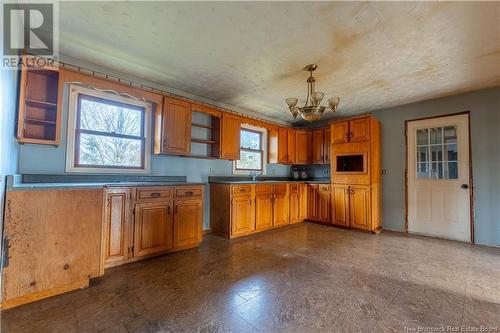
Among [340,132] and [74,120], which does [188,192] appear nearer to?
[74,120]

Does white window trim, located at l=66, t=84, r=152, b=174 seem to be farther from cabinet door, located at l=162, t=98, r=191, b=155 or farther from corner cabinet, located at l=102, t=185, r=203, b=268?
corner cabinet, located at l=102, t=185, r=203, b=268

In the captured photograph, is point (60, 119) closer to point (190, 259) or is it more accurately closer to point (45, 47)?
point (45, 47)

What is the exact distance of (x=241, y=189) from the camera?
12.8 feet

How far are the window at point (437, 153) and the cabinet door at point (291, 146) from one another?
2.44 metres

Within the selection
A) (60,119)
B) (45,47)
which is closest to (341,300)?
(60,119)

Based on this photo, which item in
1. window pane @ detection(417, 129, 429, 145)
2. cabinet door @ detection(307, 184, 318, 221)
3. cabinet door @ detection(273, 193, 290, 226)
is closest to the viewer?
window pane @ detection(417, 129, 429, 145)

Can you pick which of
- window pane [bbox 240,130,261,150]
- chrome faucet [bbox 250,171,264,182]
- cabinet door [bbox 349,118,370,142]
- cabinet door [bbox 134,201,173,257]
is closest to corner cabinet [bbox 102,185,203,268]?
cabinet door [bbox 134,201,173,257]

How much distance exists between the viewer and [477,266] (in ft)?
8.84

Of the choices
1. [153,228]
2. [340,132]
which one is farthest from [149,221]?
[340,132]

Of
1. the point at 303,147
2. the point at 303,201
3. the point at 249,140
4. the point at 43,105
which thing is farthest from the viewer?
the point at 303,147

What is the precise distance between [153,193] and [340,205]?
11.9ft

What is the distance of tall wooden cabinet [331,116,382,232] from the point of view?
14.0 feet

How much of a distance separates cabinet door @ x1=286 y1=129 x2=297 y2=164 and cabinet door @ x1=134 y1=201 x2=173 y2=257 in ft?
10.4

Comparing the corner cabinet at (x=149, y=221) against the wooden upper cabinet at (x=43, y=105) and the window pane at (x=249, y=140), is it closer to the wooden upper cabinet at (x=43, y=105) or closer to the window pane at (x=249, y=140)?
the wooden upper cabinet at (x=43, y=105)
